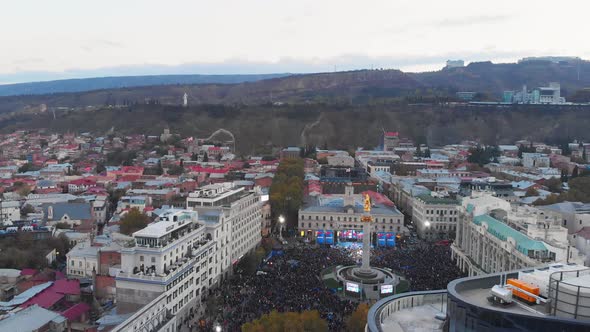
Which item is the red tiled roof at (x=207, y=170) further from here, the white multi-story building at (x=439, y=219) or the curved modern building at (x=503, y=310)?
the curved modern building at (x=503, y=310)

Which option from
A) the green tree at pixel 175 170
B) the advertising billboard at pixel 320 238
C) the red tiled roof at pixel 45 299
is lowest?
the advertising billboard at pixel 320 238

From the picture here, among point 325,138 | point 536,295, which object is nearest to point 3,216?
point 536,295

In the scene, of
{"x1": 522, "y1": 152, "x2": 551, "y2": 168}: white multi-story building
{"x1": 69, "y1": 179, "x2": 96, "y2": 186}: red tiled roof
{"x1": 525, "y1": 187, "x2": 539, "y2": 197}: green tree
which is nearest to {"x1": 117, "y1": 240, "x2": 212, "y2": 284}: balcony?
{"x1": 525, "y1": 187, "x2": 539, "y2": 197}: green tree

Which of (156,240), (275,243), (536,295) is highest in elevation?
(536,295)

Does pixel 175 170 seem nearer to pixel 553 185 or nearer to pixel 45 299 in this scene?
pixel 553 185

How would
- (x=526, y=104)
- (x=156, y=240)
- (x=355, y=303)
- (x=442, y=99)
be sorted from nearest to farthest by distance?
1. (x=156, y=240)
2. (x=355, y=303)
3. (x=526, y=104)
4. (x=442, y=99)

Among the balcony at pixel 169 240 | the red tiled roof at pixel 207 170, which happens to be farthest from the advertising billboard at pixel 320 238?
the red tiled roof at pixel 207 170

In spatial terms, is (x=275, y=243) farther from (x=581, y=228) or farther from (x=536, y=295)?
(x=536, y=295)
